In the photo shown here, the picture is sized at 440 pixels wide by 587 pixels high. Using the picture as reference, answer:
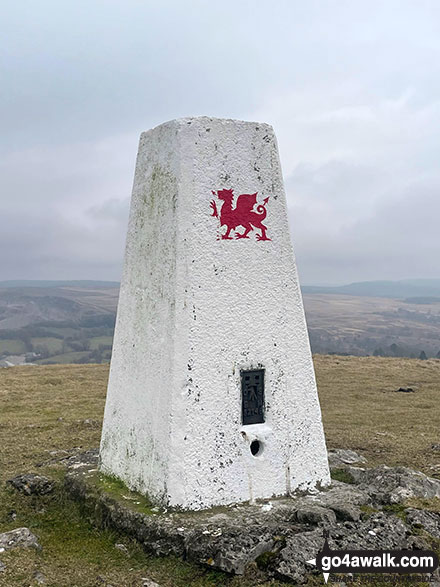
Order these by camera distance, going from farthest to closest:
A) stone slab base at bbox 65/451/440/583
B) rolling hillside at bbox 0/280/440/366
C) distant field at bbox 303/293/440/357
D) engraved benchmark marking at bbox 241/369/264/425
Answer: distant field at bbox 303/293/440/357
rolling hillside at bbox 0/280/440/366
engraved benchmark marking at bbox 241/369/264/425
stone slab base at bbox 65/451/440/583

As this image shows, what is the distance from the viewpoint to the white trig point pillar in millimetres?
7598

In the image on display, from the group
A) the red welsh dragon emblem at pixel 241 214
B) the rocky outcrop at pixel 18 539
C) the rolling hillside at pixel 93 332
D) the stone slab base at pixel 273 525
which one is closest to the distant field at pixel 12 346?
the rolling hillside at pixel 93 332

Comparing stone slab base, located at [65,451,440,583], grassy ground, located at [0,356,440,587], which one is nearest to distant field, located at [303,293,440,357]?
grassy ground, located at [0,356,440,587]

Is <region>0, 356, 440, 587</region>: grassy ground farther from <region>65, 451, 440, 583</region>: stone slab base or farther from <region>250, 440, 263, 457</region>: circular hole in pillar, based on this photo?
<region>250, 440, 263, 457</region>: circular hole in pillar

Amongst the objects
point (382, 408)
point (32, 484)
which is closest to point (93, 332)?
point (382, 408)

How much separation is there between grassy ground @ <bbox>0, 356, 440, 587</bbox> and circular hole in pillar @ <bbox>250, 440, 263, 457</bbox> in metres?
1.85

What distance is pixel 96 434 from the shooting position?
1416cm

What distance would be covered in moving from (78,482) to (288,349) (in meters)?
3.97

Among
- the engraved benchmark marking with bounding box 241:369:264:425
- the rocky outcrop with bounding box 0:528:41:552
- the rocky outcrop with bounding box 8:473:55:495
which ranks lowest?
the rocky outcrop with bounding box 8:473:55:495

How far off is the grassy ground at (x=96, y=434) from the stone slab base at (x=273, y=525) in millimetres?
218

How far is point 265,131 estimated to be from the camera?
27.4 ft

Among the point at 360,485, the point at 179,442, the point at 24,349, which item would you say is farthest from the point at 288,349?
the point at 24,349

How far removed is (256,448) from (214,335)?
5.95 ft

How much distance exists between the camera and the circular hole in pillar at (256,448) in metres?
8.04
